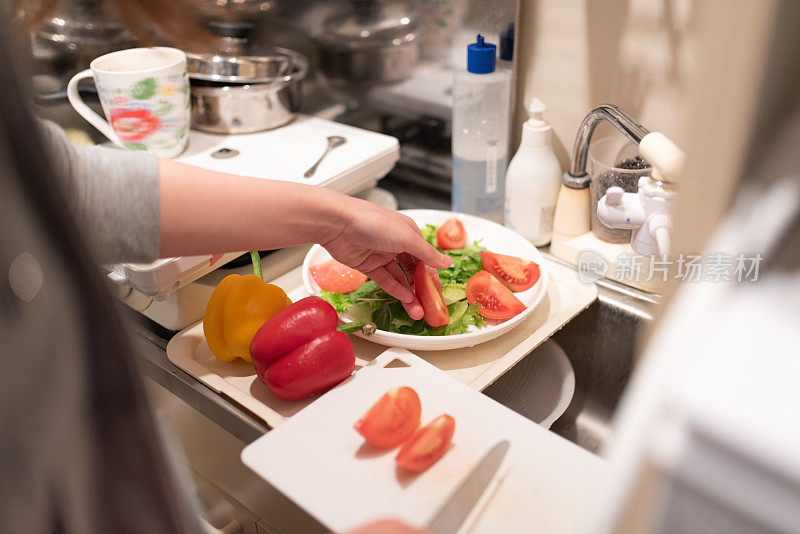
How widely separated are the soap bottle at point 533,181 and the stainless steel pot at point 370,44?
304 mm

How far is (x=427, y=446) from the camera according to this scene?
0.64 metres

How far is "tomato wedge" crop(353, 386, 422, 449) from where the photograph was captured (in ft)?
2.18

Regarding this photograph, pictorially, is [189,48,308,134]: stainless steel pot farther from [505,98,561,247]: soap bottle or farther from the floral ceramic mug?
[505,98,561,247]: soap bottle

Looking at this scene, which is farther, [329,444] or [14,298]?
[329,444]

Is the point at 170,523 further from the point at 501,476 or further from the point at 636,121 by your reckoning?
the point at 636,121

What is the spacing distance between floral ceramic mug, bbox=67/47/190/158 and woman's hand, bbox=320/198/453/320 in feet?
1.42

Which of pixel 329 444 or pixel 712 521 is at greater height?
pixel 712 521

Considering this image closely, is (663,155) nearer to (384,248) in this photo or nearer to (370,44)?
(384,248)

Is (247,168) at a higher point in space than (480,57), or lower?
lower

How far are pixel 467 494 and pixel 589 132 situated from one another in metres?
0.60

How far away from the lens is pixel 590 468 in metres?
0.62

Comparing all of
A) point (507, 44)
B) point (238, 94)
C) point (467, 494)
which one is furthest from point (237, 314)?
point (507, 44)

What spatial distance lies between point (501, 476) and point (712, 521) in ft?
1.29

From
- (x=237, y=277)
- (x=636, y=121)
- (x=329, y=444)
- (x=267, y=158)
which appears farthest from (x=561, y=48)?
(x=329, y=444)
